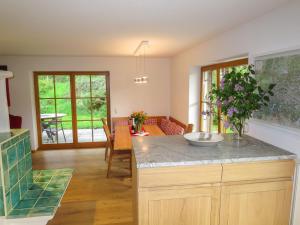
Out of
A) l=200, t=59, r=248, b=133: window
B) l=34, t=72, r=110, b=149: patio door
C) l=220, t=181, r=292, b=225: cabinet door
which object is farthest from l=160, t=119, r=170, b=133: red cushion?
l=220, t=181, r=292, b=225: cabinet door

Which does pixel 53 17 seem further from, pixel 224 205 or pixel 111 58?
pixel 111 58

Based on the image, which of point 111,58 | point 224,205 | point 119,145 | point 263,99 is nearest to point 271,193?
point 224,205

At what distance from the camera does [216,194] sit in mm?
1688

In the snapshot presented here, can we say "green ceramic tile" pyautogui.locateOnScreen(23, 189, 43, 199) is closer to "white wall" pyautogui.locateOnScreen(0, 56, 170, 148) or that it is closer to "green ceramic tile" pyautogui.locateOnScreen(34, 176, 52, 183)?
"green ceramic tile" pyautogui.locateOnScreen(34, 176, 52, 183)

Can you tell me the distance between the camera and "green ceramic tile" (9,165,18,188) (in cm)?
220

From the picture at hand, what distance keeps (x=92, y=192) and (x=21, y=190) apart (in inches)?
40.3

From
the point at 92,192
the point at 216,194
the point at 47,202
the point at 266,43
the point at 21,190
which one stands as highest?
the point at 266,43

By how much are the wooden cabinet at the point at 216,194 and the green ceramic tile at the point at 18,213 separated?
1.24m

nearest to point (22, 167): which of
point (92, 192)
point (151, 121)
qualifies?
point (92, 192)

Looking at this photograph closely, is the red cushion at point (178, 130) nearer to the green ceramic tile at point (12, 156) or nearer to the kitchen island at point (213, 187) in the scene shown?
the kitchen island at point (213, 187)

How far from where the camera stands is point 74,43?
3.51 m

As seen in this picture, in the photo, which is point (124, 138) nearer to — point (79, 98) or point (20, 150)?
point (20, 150)

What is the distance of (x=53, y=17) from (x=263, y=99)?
212 centimetres

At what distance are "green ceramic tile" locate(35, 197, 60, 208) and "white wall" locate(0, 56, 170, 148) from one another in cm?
319
